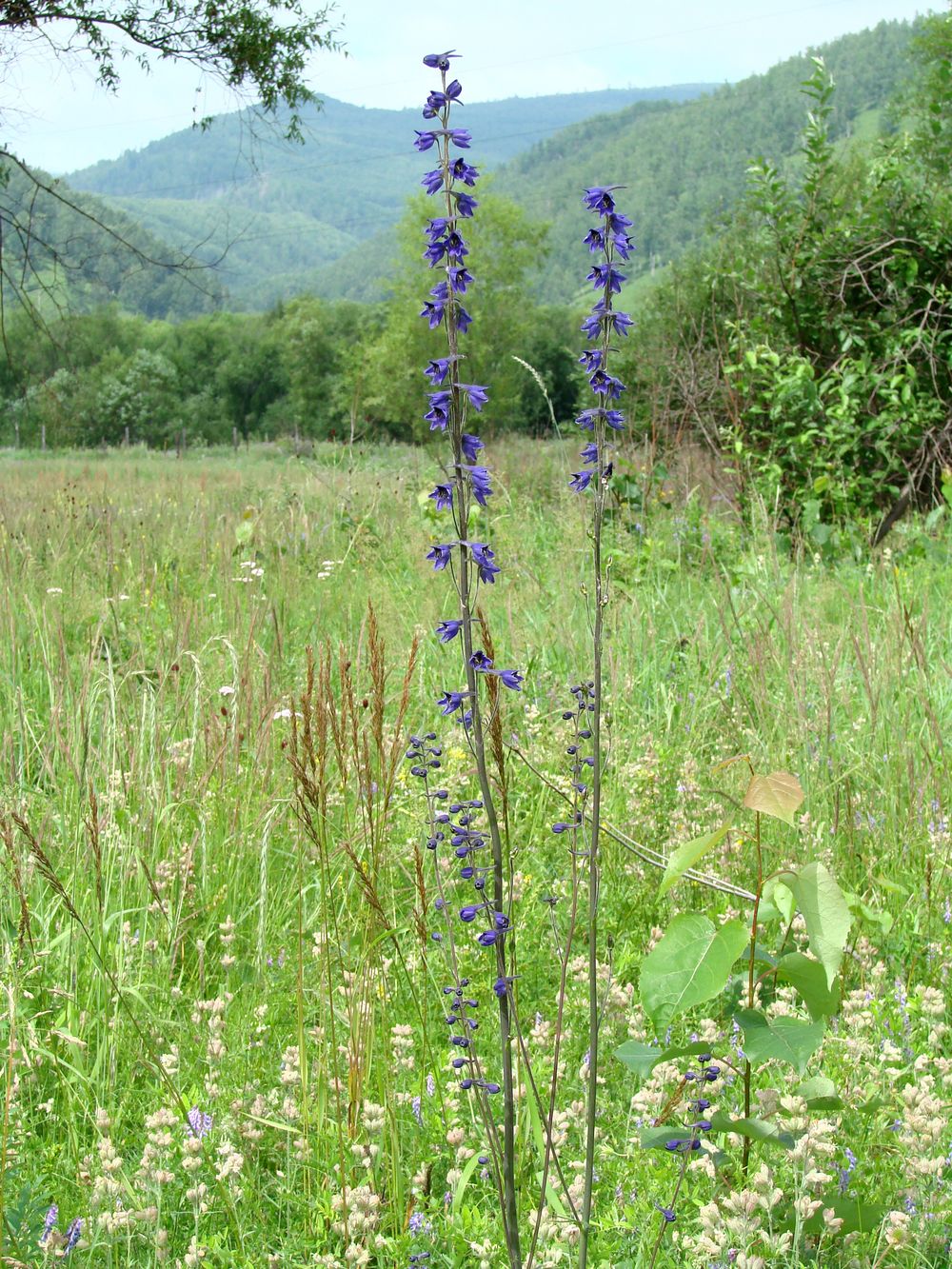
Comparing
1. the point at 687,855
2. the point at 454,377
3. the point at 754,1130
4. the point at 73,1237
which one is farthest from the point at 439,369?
the point at 73,1237

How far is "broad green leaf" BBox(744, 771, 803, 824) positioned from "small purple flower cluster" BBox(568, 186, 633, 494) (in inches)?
17.9

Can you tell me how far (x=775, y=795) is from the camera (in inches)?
50.7

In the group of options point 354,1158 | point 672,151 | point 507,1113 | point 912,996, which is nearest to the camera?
point 507,1113

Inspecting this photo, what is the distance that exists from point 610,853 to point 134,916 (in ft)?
4.68

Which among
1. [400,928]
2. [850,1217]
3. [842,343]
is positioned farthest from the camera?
[842,343]

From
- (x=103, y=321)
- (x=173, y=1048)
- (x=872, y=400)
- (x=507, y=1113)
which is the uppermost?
(x=103, y=321)

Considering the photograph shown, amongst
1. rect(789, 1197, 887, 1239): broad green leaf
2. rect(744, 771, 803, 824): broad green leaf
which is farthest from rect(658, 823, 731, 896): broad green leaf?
rect(789, 1197, 887, 1239): broad green leaf

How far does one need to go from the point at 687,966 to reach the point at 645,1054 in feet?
0.97

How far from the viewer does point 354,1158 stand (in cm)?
176

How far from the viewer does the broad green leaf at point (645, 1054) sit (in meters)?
1.40

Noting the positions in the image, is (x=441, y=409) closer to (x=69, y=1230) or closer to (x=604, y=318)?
(x=604, y=318)

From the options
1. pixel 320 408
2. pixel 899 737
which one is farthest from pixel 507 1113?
pixel 320 408

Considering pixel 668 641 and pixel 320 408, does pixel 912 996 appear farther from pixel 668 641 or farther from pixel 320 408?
pixel 320 408

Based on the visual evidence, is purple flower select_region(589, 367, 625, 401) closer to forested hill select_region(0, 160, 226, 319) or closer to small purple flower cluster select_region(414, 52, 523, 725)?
small purple flower cluster select_region(414, 52, 523, 725)
